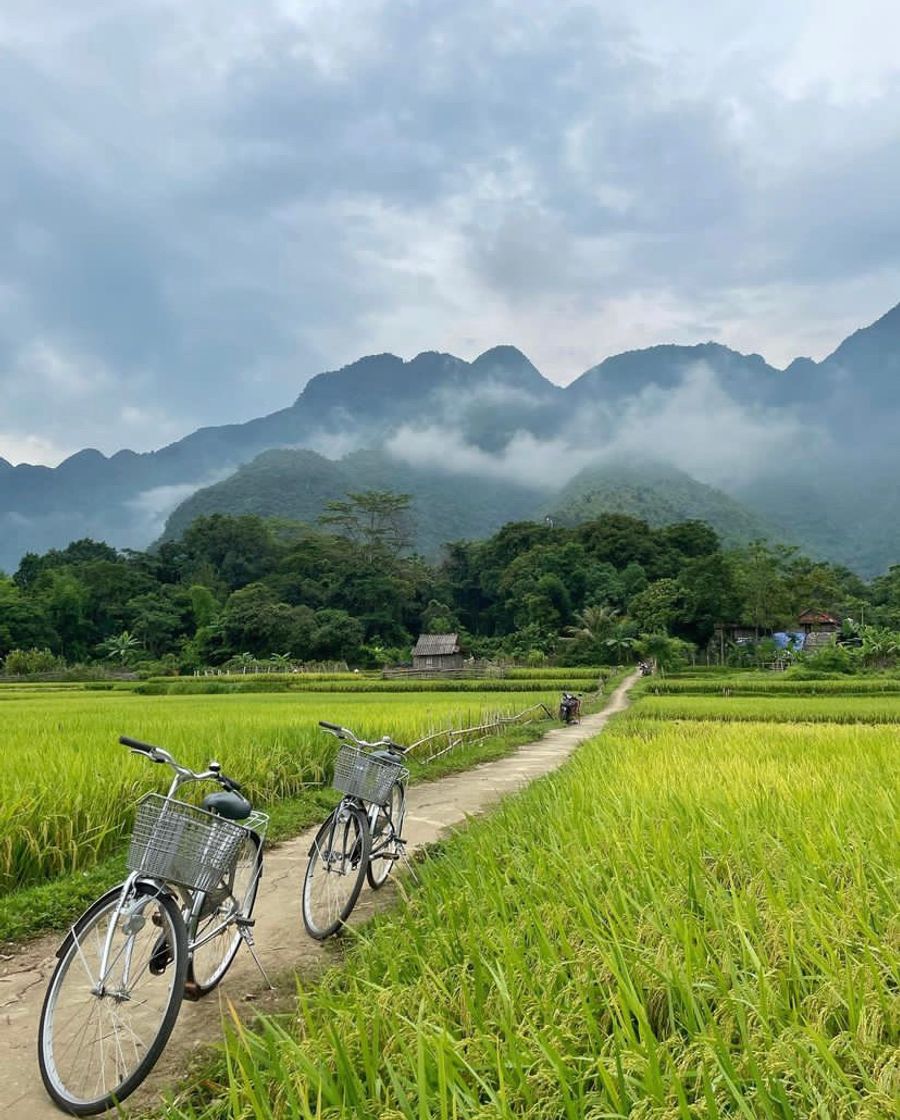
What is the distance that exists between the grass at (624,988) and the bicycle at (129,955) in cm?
36

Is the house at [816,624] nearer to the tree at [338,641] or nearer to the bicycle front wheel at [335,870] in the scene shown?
the tree at [338,641]

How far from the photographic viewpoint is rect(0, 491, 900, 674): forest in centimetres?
4762

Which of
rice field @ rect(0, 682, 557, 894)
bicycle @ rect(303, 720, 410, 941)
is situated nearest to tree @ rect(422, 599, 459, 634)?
rice field @ rect(0, 682, 557, 894)

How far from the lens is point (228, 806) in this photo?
3039 mm

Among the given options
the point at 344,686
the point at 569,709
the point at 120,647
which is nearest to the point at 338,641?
A: the point at 344,686

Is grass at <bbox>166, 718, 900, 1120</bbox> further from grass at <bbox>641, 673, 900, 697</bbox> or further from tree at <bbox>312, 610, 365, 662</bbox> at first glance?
tree at <bbox>312, 610, 365, 662</bbox>

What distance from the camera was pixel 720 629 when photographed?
159 ft

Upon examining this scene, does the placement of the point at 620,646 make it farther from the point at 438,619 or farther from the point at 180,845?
the point at 180,845

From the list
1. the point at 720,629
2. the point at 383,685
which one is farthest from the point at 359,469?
the point at 383,685

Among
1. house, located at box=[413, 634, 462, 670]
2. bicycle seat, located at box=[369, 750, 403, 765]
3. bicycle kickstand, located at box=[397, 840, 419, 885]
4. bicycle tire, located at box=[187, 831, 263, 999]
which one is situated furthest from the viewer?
house, located at box=[413, 634, 462, 670]

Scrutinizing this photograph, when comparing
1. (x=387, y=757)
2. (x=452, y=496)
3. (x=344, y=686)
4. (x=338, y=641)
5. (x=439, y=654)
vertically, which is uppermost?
(x=452, y=496)

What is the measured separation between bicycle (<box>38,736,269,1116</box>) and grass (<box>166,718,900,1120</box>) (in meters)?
0.36

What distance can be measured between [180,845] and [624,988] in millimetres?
1664

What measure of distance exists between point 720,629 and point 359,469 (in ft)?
416
